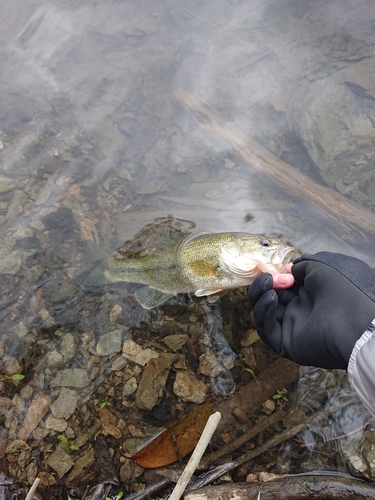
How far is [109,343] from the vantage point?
12.1 feet

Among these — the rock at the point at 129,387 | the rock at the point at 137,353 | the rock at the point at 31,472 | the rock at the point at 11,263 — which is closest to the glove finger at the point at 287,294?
the rock at the point at 137,353

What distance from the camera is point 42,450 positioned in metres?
3.08

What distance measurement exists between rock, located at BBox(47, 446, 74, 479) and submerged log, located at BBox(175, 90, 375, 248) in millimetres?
3601

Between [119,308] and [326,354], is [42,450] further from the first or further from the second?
[326,354]

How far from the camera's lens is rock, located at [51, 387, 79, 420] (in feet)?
10.7

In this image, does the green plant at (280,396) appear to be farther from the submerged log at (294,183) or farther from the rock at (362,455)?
the submerged log at (294,183)

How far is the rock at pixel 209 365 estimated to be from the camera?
3.46 meters

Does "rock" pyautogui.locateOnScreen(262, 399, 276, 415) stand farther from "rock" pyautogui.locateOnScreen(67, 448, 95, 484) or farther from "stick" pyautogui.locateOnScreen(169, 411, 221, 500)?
"rock" pyautogui.locateOnScreen(67, 448, 95, 484)

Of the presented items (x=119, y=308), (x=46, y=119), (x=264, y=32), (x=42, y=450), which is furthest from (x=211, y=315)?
(x=264, y=32)

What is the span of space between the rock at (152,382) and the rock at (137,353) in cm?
6

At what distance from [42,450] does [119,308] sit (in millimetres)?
1426

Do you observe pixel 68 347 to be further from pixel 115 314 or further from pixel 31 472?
pixel 31 472

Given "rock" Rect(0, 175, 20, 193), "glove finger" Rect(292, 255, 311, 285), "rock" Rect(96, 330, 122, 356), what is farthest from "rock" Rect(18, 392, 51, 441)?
"rock" Rect(0, 175, 20, 193)

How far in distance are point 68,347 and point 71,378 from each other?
31 centimetres
